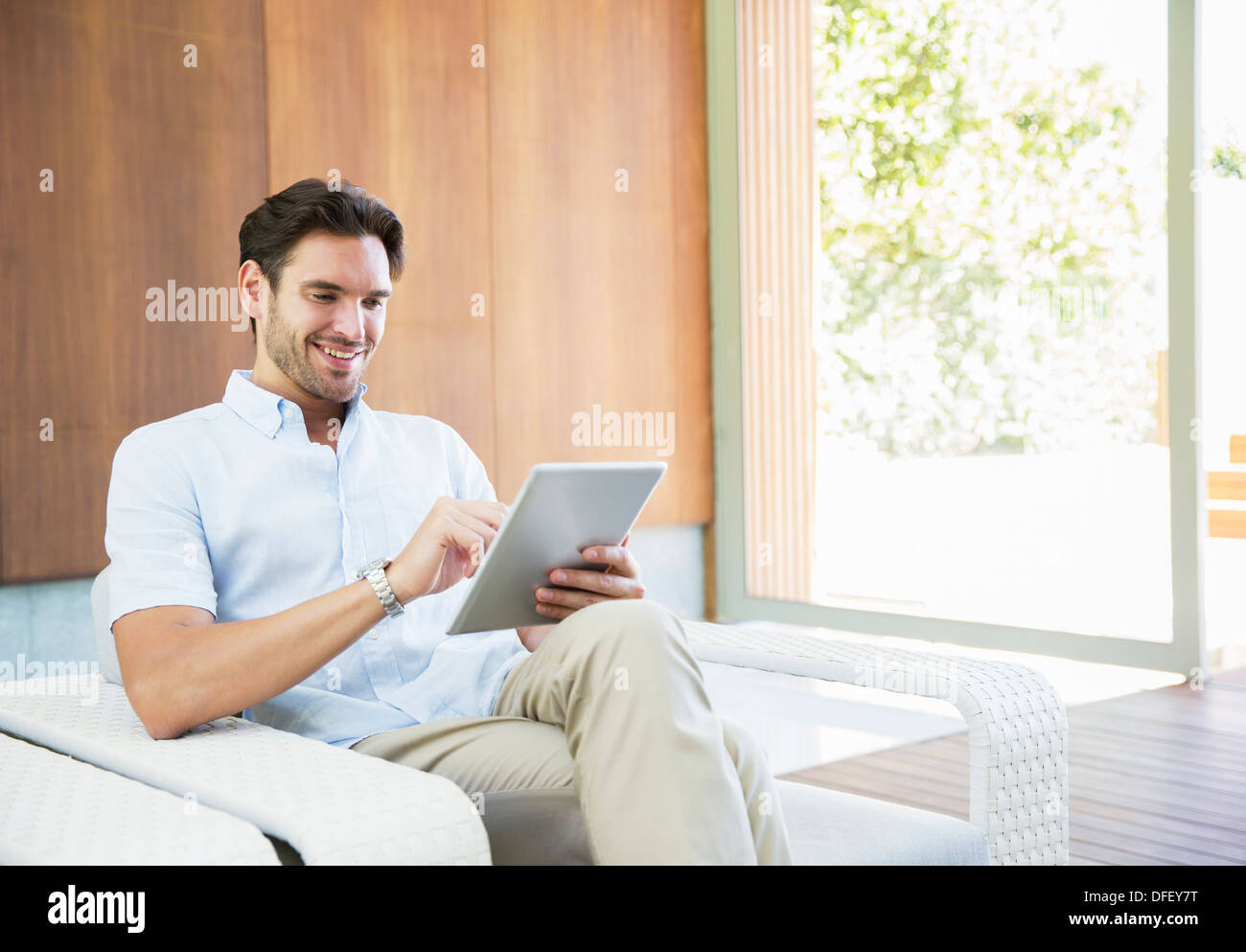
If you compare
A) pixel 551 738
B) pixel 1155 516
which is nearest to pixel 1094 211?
pixel 1155 516

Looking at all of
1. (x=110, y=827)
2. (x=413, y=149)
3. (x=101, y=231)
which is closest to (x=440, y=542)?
(x=110, y=827)

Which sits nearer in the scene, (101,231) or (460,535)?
(460,535)

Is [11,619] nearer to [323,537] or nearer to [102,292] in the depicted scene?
[102,292]

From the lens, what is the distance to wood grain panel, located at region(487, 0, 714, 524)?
495 centimetres

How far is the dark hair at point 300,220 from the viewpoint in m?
1.81

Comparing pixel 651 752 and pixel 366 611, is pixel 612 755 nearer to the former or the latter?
pixel 651 752

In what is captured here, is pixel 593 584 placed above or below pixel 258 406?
below

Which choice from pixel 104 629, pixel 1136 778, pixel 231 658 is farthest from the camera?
pixel 1136 778

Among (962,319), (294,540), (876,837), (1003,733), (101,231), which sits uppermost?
(101,231)

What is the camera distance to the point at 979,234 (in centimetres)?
473

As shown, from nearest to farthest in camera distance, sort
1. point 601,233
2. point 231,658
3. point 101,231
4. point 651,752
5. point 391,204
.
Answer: point 651,752
point 231,658
point 101,231
point 391,204
point 601,233

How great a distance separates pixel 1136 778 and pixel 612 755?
7.36 feet

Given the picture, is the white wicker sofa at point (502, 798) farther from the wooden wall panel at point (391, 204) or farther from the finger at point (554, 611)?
the wooden wall panel at point (391, 204)

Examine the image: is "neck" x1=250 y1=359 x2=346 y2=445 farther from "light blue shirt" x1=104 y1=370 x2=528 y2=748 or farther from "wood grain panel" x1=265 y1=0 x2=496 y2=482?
"wood grain panel" x1=265 y1=0 x2=496 y2=482
